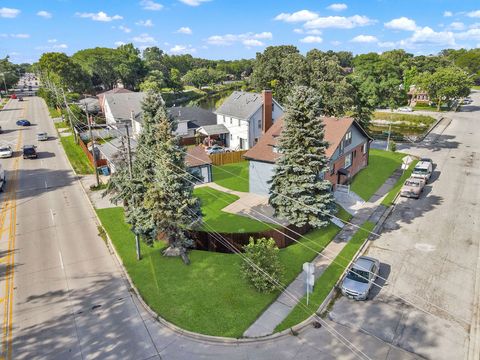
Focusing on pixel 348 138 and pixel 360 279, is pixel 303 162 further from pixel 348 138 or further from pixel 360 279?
pixel 348 138

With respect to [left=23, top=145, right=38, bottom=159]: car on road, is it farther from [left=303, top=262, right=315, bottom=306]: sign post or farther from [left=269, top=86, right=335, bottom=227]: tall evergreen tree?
[left=303, top=262, right=315, bottom=306]: sign post

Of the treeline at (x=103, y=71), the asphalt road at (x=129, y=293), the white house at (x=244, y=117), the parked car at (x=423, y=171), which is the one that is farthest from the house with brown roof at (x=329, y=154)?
the treeline at (x=103, y=71)

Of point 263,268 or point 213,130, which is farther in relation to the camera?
point 213,130

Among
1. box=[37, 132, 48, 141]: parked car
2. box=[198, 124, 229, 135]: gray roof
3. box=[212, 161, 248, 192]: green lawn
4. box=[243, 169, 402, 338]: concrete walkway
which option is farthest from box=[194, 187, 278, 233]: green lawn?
box=[37, 132, 48, 141]: parked car

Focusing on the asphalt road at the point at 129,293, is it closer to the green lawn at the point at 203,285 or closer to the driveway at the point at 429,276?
the driveway at the point at 429,276

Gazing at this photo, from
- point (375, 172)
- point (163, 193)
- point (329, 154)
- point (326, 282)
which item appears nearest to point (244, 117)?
point (375, 172)

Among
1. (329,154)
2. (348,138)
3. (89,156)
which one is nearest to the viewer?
(329,154)

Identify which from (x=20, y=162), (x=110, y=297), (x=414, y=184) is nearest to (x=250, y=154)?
(x=414, y=184)
